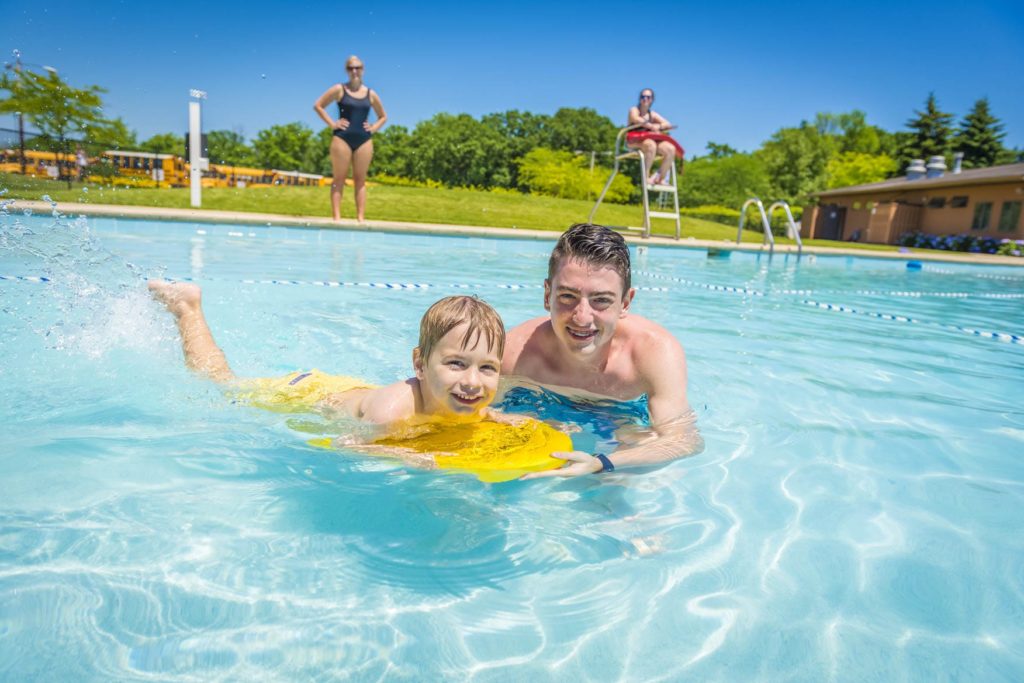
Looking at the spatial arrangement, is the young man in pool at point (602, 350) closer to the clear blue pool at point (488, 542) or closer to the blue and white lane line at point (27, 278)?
the clear blue pool at point (488, 542)

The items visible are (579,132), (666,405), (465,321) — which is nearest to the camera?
(465,321)

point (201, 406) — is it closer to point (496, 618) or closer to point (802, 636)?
point (496, 618)

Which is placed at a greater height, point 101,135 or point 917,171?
point 917,171

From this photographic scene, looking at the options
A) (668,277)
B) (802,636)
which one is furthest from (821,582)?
(668,277)

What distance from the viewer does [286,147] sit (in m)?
57.7

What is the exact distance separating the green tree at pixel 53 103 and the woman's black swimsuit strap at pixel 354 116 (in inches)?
128

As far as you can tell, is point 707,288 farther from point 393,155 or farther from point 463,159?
point 393,155

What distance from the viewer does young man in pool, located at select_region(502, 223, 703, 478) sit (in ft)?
8.64

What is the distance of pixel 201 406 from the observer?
317 centimetres

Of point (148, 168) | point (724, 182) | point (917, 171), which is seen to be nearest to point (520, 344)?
point (148, 168)

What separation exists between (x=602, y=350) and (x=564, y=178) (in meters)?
38.6

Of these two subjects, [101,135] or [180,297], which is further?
[101,135]

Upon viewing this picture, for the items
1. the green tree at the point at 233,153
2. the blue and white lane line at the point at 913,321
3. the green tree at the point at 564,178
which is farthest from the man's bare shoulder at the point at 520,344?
the green tree at the point at 233,153

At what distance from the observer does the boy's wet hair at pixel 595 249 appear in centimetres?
263
